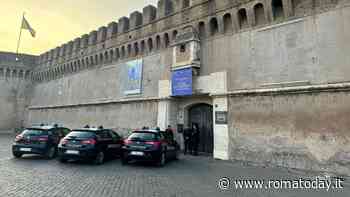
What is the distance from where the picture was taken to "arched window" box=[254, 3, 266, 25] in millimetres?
11038

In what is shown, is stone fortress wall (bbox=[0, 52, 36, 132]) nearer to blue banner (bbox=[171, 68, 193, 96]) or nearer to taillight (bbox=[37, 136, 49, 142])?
taillight (bbox=[37, 136, 49, 142])

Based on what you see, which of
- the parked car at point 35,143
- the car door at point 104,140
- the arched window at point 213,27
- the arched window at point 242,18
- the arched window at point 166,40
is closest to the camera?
the car door at point 104,140

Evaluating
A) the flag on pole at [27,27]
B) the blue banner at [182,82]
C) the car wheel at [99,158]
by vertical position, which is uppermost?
the flag on pole at [27,27]

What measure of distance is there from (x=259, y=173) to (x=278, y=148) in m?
1.77

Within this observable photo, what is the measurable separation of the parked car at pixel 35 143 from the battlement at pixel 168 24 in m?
8.38

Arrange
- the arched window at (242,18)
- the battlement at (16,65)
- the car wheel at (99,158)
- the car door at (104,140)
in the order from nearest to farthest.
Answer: the car wheel at (99,158)
the car door at (104,140)
the arched window at (242,18)
the battlement at (16,65)

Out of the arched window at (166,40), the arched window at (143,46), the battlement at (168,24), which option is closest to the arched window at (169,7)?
the battlement at (168,24)

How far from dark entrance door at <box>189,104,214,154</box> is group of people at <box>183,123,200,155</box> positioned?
0.42 meters

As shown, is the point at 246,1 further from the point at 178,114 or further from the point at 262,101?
the point at 178,114

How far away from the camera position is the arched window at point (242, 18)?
11617 millimetres

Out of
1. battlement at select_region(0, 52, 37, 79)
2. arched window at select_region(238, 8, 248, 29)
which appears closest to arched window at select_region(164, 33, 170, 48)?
arched window at select_region(238, 8, 248, 29)

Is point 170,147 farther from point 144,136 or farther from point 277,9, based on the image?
point 277,9

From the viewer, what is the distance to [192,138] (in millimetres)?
13016

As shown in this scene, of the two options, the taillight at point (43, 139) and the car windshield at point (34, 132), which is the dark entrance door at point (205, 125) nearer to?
the taillight at point (43, 139)
